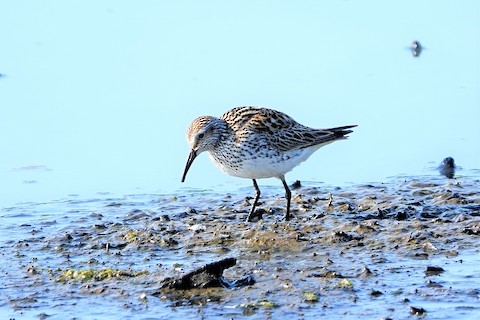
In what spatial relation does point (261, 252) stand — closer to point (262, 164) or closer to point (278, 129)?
point (262, 164)

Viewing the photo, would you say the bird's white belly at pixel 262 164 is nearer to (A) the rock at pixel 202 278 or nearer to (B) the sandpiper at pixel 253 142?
(B) the sandpiper at pixel 253 142

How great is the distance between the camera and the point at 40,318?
28.5 ft

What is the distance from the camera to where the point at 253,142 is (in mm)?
11812

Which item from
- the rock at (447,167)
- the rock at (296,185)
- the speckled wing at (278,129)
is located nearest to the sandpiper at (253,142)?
the speckled wing at (278,129)

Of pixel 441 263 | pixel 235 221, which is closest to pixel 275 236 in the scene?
pixel 235 221

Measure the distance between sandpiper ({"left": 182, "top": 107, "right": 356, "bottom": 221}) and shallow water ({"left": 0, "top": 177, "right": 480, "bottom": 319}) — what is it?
20.9 inches

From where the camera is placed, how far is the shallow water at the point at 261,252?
8.84m

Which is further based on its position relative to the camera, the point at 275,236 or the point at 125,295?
the point at 275,236

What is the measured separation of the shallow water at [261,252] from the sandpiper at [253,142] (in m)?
0.53

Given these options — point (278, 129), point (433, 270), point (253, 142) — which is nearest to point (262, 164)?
point (253, 142)

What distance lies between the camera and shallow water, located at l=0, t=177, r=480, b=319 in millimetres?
8844

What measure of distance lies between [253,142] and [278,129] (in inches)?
16.1

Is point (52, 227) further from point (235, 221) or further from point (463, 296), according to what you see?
point (463, 296)

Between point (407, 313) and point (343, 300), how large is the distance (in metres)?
0.59
